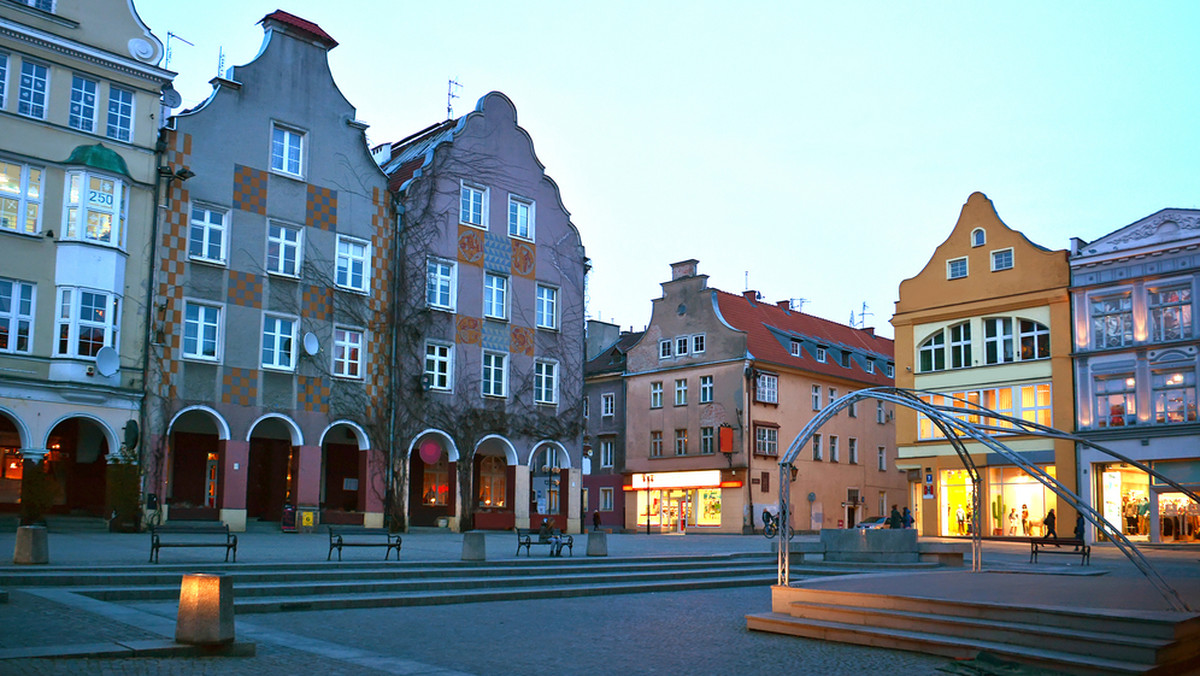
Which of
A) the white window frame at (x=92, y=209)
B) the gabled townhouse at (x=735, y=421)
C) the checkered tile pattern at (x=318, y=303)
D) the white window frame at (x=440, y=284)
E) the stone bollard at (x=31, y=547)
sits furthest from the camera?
the gabled townhouse at (x=735, y=421)

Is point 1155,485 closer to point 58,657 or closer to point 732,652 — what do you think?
point 732,652

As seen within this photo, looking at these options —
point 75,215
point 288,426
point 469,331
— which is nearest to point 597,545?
point 288,426

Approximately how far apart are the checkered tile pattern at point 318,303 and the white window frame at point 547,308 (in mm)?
8739

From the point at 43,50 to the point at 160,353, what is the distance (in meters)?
8.52

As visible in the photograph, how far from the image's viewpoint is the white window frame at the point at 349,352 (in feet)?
108

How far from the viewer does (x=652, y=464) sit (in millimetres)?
54062

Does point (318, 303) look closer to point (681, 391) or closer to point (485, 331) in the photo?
point (485, 331)

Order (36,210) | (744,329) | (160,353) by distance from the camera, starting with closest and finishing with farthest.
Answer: (36,210) < (160,353) < (744,329)

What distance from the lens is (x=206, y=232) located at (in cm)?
2995

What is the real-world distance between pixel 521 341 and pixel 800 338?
2240cm

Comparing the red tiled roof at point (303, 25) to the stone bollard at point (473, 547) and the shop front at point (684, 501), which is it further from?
the shop front at point (684, 501)

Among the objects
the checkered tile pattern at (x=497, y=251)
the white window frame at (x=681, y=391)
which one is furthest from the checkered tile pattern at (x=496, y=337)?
the white window frame at (x=681, y=391)

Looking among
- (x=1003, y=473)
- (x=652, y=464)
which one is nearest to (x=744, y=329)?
(x=652, y=464)

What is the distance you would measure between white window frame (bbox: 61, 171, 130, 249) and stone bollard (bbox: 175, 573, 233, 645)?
20592 mm
